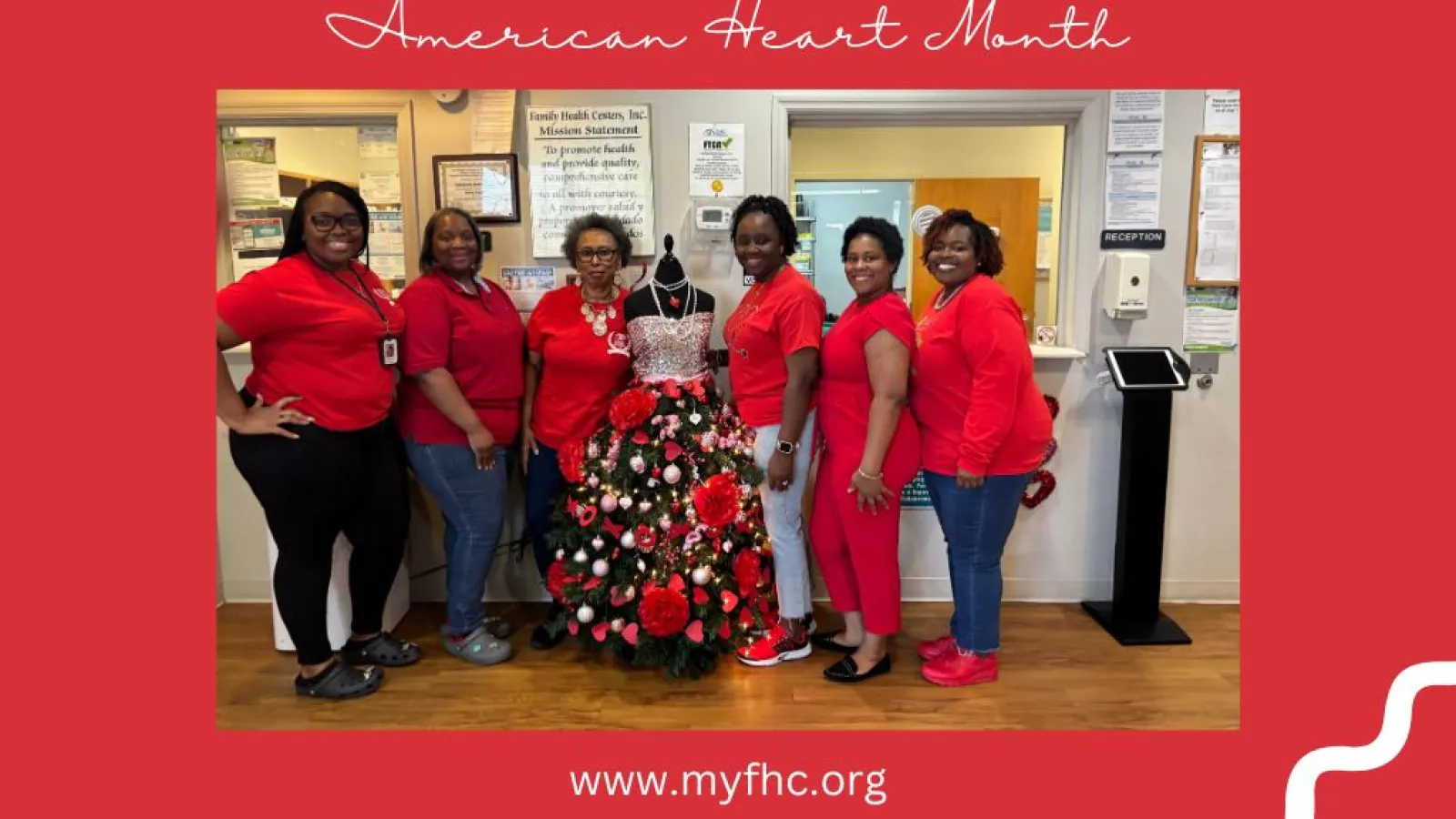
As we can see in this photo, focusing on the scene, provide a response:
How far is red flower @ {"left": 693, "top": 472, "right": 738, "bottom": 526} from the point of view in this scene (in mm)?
2424

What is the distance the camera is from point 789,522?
2521 mm

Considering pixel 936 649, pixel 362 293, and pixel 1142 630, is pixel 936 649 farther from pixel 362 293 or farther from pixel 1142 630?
pixel 362 293

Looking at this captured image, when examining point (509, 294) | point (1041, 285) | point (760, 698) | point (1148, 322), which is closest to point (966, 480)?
point (760, 698)

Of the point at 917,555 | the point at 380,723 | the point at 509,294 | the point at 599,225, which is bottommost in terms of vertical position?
the point at 380,723

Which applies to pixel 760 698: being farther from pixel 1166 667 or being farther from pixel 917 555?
pixel 1166 667

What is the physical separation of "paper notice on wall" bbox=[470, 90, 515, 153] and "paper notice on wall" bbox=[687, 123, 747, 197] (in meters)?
0.68

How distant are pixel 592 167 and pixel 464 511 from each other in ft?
4.46

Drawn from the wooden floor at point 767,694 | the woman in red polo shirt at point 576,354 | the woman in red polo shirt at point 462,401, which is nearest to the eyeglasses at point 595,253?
the woman in red polo shirt at point 576,354

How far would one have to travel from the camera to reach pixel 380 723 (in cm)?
227

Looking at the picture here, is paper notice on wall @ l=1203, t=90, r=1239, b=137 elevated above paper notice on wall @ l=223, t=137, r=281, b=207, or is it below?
above

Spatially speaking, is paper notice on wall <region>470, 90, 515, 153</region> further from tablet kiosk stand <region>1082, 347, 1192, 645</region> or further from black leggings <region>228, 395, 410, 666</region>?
tablet kiosk stand <region>1082, 347, 1192, 645</region>

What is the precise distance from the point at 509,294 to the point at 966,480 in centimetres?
185

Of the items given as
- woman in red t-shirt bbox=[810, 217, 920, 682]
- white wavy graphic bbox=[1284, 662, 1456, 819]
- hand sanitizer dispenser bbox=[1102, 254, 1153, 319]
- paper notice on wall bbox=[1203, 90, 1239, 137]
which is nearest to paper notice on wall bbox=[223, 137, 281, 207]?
woman in red t-shirt bbox=[810, 217, 920, 682]

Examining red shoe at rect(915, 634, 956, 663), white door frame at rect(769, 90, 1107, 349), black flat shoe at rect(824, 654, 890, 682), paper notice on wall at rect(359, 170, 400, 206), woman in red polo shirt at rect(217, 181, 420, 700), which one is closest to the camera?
woman in red polo shirt at rect(217, 181, 420, 700)
